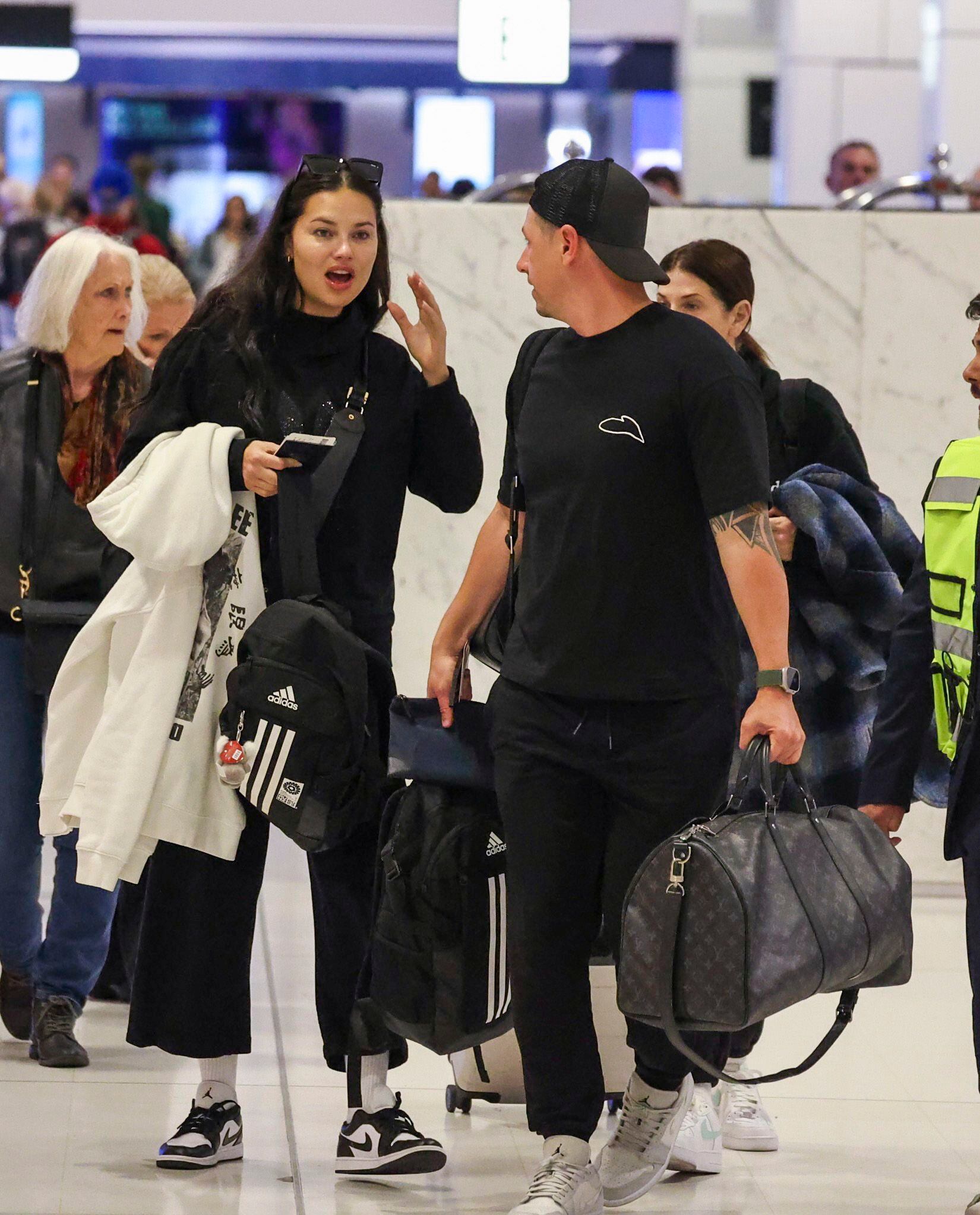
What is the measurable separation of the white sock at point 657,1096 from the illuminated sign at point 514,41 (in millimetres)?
10780

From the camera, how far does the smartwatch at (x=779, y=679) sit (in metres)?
3.12

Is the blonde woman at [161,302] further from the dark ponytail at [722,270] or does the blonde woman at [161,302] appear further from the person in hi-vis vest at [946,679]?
the person in hi-vis vest at [946,679]

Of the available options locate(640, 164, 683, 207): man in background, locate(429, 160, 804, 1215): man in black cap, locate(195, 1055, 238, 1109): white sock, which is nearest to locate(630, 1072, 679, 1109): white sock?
locate(429, 160, 804, 1215): man in black cap

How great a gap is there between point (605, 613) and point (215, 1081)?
1.26 m

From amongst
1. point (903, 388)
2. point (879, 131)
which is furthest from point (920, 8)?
point (903, 388)

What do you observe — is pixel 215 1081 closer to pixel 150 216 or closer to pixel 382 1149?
pixel 382 1149

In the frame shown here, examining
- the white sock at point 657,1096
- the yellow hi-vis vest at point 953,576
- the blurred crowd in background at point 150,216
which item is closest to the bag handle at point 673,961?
the white sock at point 657,1096

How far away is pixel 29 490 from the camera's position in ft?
14.1

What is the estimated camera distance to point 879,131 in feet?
50.9

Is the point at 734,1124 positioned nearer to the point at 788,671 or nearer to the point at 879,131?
the point at 788,671

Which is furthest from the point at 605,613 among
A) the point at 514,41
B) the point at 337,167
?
the point at 514,41

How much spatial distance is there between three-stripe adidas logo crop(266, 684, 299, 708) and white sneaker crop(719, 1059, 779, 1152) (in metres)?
1.21

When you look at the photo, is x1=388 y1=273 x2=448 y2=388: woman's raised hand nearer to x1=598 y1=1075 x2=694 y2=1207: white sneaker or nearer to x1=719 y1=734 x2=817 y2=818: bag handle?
x1=719 y1=734 x2=817 y2=818: bag handle

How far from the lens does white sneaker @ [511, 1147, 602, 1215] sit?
323cm
